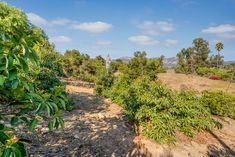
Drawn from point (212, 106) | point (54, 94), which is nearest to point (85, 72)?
point (212, 106)

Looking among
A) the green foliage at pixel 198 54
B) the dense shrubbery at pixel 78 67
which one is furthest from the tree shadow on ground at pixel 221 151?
the green foliage at pixel 198 54

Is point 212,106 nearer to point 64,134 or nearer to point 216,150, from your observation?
point 216,150

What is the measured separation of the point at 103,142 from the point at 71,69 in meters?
25.7

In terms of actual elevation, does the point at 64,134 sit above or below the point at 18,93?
below

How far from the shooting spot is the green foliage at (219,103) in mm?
13577

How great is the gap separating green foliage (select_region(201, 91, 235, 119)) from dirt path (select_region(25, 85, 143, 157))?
19.8 ft

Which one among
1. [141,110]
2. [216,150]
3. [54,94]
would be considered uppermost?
[54,94]

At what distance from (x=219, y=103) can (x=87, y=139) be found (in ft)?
29.1

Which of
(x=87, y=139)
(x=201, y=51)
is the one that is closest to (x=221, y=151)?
(x=87, y=139)

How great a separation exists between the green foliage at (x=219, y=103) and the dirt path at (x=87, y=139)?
238 inches

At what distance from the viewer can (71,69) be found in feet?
106

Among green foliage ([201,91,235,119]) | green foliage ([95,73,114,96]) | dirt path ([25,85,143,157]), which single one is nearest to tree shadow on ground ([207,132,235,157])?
dirt path ([25,85,143,157])

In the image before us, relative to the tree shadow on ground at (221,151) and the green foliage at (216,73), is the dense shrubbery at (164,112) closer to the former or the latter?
the tree shadow on ground at (221,151)

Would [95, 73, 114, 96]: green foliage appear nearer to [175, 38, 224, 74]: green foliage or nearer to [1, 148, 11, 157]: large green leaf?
[1, 148, 11, 157]: large green leaf
